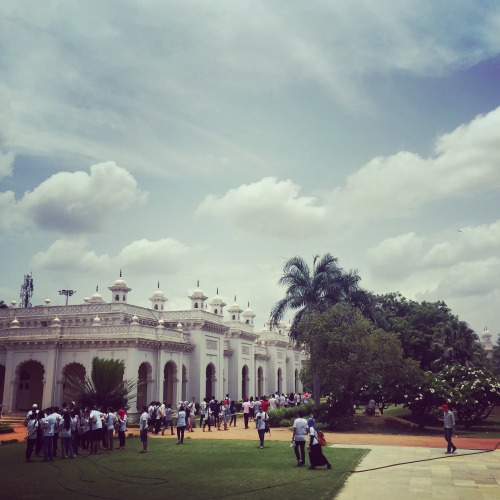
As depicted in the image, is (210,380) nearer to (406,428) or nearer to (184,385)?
(184,385)

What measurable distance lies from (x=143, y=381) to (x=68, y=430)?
57.0 feet

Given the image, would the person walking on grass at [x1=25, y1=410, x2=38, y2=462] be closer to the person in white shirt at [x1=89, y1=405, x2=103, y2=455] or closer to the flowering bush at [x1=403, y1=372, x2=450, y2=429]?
the person in white shirt at [x1=89, y1=405, x2=103, y2=455]

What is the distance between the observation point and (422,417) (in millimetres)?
28109

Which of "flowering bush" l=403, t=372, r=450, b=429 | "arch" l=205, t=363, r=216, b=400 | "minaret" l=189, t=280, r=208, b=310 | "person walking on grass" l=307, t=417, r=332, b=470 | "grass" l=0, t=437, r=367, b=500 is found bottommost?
"grass" l=0, t=437, r=367, b=500

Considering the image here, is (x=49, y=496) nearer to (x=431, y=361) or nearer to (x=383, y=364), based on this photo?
(x=383, y=364)

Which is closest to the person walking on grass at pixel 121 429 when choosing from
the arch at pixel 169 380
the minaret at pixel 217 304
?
the arch at pixel 169 380

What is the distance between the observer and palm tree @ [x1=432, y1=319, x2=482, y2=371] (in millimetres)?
40656

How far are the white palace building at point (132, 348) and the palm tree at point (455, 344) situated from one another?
11633 millimetres

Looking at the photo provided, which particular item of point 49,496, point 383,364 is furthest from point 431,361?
point 49,496

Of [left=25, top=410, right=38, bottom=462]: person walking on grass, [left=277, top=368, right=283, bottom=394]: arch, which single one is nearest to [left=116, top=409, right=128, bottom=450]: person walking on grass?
[left=25, top=410, right=38, bottom=462]: person walking on grass

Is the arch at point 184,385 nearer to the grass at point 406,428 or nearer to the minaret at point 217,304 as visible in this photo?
the minaret at point 217,304

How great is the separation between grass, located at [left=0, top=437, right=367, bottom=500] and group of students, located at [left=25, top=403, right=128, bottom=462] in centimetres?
51

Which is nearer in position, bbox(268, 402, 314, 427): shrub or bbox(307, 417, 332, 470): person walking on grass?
bbox(307, 417, 332, 470): person walking on grass

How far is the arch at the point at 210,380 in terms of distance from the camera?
141 feet
